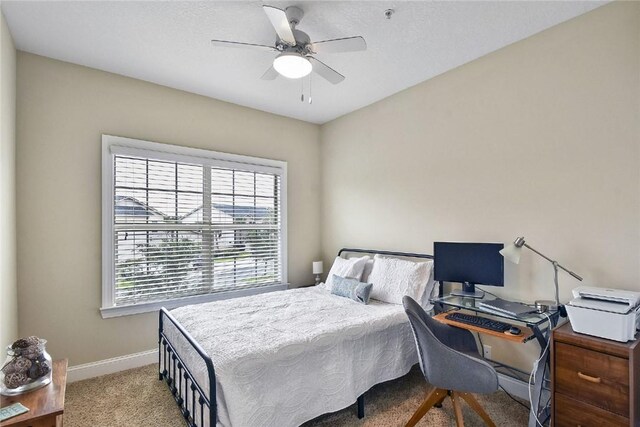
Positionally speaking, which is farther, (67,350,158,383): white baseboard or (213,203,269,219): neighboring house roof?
(213,203,269,219): neighboring house roof

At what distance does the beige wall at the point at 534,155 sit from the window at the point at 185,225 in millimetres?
1529

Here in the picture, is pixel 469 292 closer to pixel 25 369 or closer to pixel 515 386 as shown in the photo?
pixel 515 386

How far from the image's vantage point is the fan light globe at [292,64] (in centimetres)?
215

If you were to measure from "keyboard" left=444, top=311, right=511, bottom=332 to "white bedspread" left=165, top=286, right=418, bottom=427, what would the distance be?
1.36ft

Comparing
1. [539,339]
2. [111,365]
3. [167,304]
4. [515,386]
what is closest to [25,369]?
[111,365]

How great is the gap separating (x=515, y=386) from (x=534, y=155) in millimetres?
1842

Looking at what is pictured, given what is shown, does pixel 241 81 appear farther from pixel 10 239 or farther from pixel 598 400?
pixel 598 400

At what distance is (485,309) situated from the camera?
7.61 feet

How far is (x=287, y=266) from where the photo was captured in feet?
14.2

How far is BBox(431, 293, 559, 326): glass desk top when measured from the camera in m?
2.07

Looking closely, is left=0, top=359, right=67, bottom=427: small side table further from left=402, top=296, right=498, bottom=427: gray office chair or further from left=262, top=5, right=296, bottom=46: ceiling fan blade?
left=262, top=5, right=296, bottom=46: ceiling fan blade

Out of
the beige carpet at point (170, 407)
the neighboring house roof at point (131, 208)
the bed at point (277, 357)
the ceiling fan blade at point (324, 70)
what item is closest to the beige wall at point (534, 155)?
the beige carpet at point (170, 407)

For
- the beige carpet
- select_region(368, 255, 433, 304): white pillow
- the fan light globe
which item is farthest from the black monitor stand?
the fan light globe

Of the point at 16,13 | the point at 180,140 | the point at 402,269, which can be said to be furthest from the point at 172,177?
the point at 402,269
